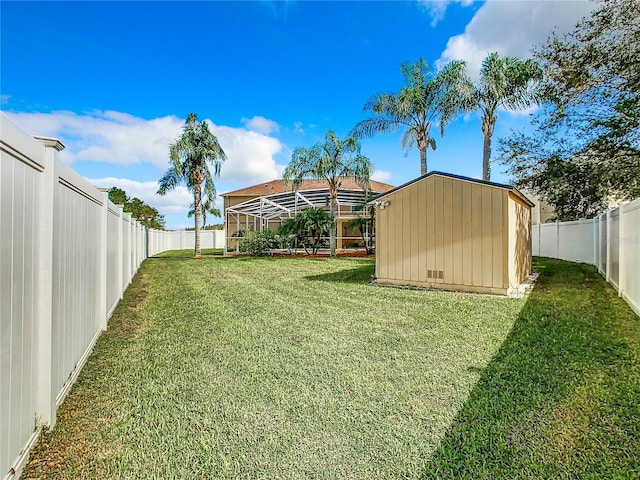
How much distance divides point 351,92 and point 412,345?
15.4 metres

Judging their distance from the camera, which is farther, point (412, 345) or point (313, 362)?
point (412, 345)

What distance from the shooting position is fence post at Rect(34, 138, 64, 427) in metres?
2.25

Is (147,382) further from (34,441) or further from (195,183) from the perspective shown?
(195,183)

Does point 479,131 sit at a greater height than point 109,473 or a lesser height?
greater

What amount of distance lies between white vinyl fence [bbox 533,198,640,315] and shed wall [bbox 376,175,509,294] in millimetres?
2003

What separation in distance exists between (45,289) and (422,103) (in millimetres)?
15883

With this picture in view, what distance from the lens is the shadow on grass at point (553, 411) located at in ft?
7.21

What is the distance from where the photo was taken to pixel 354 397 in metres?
3.05

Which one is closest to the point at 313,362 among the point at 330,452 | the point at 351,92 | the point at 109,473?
the point at 330,452

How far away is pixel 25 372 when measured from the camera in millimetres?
2059

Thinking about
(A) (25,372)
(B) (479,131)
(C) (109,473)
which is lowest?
(C) (109,473)

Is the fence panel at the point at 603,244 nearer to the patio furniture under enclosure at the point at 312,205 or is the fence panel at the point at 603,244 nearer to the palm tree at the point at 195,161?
the patio furniture under enclosure at the point at 312,205

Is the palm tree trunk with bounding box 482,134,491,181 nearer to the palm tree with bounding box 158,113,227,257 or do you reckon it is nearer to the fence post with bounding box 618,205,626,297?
the fence post with bounding box 618,205,626,297

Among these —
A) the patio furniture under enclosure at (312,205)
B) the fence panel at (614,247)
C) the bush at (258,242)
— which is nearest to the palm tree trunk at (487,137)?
the patio furniture under enclosure at (312,205)
